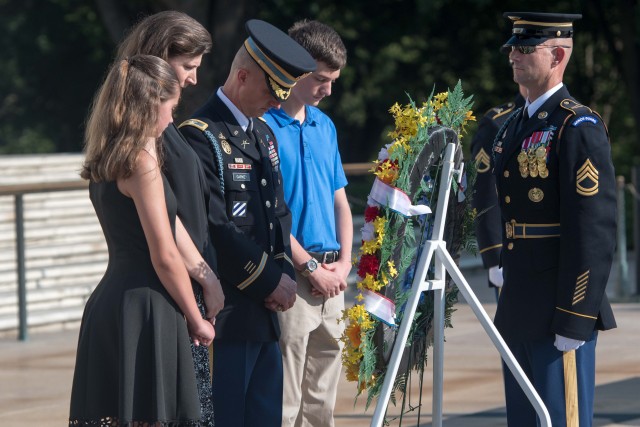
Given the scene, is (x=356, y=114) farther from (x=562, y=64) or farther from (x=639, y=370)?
(x=562, y=64)

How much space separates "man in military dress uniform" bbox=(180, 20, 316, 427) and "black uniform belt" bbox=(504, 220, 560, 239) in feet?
2.83

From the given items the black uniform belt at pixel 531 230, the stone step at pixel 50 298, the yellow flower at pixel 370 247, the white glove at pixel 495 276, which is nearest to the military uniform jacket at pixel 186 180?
the yellow flower at pixel 370 247

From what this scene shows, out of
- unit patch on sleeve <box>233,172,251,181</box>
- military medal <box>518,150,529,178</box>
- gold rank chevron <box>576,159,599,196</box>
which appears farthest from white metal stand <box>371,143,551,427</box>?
unit patch on sleeve <box>233,172,251,181</box>

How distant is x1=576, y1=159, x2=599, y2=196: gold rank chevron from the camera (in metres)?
4.77

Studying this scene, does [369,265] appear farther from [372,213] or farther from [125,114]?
[125,114]

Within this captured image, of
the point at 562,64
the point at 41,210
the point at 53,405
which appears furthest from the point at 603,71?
the point at 562,64

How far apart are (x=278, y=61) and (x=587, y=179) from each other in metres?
1.20

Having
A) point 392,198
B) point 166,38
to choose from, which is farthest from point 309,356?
point 166,38

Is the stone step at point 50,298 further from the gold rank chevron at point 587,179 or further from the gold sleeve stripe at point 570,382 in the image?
the gold rank chevron at point 587,179

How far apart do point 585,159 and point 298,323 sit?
133 cm

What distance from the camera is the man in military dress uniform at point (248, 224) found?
15.9 ft

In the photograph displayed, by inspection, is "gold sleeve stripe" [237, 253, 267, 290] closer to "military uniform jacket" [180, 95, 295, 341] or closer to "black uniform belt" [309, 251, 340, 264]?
"military uniform jacket" [180, 95, 295, 341]

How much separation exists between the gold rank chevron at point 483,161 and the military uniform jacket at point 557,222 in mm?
1738

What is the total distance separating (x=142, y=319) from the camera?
4.22m
